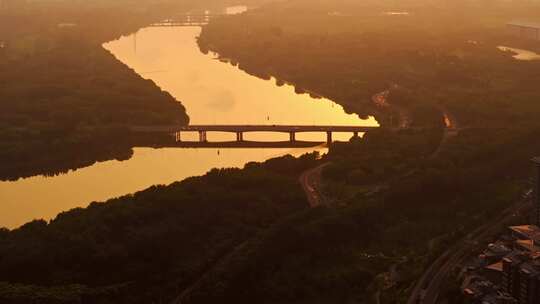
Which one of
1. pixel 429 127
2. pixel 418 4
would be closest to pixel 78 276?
pixel 429 127

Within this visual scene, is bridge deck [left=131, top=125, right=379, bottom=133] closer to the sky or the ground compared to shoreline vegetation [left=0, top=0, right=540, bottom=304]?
closer to the sky

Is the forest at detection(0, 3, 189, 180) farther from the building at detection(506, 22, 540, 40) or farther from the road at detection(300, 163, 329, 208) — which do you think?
the building at detection(506, 22, 540, 40)

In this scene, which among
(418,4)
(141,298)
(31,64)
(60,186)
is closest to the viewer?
(141,298)

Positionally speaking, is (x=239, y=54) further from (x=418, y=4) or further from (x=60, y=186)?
(x=418, y=4)

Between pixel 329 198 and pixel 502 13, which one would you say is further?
pixel 502 13

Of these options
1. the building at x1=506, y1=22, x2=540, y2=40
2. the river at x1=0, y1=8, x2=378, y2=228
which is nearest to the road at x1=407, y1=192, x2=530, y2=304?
the river at x1=0, y1=8, x2=378, y2=228

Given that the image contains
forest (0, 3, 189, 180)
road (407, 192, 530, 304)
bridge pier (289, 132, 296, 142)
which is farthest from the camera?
bridge pier (289, 132, 296, 142)

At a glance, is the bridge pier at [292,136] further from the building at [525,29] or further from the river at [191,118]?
the building at [525,29]
